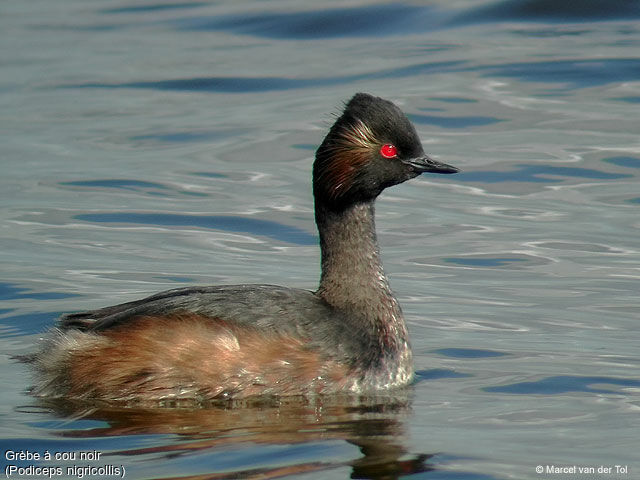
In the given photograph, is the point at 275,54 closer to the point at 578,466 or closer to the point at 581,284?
the point at 581,284

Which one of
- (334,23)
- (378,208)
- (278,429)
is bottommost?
(278,429)

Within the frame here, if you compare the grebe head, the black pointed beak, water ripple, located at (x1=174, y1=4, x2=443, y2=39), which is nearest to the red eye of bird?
the grebe head

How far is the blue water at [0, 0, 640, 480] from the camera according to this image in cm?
677

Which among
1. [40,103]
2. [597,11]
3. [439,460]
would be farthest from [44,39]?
[439,460]

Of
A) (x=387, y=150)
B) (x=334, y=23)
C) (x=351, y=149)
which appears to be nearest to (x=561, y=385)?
(x=387, y=150)

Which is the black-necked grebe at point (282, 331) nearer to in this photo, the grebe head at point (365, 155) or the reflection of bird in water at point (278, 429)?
the grebe head at point (365, 155)

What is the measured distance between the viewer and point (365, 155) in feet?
25.9

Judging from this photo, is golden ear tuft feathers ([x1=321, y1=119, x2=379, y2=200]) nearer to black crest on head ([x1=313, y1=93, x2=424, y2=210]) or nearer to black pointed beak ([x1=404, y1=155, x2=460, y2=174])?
black crest on head ([x1=313, y1=93, x2=424, y2=210])

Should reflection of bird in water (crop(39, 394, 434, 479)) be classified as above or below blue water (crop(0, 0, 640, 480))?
below

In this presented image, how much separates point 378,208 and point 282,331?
5.34 metres

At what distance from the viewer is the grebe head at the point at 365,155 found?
310 inches

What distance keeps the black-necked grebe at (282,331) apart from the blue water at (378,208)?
0.18 metres

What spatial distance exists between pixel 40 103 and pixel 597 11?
775 centimetres

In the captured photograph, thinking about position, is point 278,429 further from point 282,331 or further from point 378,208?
point 378,208
